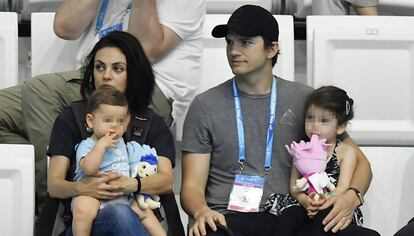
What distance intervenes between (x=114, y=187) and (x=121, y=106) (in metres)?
0.25

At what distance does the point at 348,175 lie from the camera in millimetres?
3041

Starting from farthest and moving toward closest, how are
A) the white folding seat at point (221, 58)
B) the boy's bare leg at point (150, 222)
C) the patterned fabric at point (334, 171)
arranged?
the white folding seat at point (221, 58), the patterned fabric at point (334, 171), the boy's bare leg at point (150, 222)

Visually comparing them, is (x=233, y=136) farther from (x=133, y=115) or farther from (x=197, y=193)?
(x=133, y=115)

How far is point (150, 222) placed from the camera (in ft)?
9.15

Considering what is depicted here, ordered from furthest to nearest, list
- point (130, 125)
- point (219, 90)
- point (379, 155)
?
1. point (379, 155)
2. point (219, 90)
3. point (130, 125)

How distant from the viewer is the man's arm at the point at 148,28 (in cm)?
327

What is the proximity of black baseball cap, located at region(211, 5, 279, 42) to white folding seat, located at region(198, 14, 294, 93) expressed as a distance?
401 mm

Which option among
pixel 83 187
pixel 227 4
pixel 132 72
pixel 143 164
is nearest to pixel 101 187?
pixel 83 187

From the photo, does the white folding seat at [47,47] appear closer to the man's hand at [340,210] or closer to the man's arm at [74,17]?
the man's arm at [74,17]

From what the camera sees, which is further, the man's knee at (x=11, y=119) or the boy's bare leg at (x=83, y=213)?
the man's knee at (x=11, y=119)

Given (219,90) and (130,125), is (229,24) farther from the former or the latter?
(130,125)

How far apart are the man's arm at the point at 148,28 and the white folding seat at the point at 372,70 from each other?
2.14ft

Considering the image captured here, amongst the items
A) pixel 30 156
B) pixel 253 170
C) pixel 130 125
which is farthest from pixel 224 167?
pixel 30 156

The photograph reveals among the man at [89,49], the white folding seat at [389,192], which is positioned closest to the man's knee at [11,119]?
the man at [89,49]
